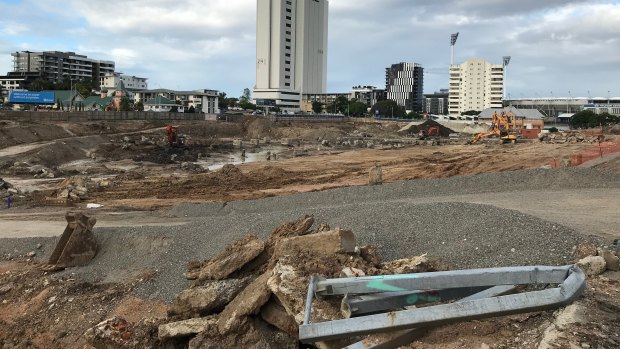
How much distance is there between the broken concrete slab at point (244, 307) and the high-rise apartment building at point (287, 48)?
153735mm

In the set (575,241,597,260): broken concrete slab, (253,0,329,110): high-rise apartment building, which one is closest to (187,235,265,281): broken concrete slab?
(575,241,597,260): broken concrete slab

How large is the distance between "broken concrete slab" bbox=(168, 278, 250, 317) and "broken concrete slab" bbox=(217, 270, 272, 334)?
0.44 m

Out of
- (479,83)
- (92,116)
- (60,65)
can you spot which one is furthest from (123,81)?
(479,83)

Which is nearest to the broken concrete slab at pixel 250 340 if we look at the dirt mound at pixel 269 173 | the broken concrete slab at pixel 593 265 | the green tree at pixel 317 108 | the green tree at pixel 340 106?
the broken concrete slab at pixel 593 265

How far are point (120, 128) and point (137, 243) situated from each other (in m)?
51.5

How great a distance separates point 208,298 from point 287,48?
160 meters

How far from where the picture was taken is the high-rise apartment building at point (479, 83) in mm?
190250

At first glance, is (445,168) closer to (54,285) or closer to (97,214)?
(97,214)

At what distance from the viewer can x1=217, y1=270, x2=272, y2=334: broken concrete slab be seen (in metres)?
7.24

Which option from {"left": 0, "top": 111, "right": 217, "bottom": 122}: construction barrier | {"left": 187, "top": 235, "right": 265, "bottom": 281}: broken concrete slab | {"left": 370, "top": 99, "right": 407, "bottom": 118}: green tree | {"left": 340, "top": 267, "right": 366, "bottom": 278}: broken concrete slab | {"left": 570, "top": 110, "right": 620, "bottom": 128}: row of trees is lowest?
{"left": 187, "top": 235, "right": 265, "bottom": 281}: broken concrete slab

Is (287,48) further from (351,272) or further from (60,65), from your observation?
(351,272)

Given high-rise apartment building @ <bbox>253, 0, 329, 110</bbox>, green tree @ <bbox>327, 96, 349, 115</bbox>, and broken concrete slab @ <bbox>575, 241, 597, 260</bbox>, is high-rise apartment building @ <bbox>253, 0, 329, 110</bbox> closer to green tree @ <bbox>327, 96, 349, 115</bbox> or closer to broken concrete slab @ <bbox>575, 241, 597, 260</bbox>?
green tree @ <bbox>327, 96, 349, 115</bbox>

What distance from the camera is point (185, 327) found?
7.77 m

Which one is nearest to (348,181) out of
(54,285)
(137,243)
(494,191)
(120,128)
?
(494,191)
